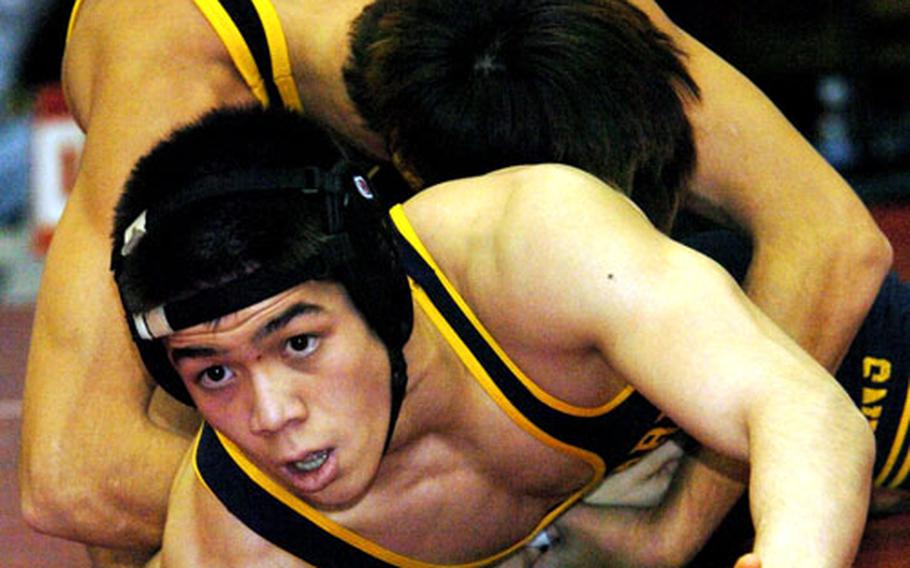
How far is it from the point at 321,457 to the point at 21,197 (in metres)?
5.16

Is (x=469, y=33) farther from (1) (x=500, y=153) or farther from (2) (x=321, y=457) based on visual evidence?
(2) (x=321, y=457)

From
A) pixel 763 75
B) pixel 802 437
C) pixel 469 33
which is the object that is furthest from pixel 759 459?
pixel 763 75

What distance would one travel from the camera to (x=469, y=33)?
8.76ft

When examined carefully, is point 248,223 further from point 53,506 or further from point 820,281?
point 820,281

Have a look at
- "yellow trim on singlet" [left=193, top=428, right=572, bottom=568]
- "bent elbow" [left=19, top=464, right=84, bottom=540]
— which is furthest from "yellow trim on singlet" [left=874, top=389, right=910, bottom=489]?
"bent elbow" [left=19, top=464, right=84, bottom=540]

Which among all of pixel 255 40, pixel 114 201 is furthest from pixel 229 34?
pixel 114 201

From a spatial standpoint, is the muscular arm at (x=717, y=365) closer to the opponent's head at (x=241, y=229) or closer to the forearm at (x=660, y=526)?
the opponent's head at (x=241, y=229)

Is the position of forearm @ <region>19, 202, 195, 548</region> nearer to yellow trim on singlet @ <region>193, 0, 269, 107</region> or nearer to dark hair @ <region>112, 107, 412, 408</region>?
yellow trim on singlet @ <region>193, 0, 269, 107</region>

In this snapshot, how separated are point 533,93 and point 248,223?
1.80ft

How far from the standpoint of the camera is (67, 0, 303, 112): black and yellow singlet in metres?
3.08

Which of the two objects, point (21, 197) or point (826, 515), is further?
point (21, 197)

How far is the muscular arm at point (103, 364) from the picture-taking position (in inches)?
118

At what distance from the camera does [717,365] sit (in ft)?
7.06

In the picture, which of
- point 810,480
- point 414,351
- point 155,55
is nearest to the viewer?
point 810,480
